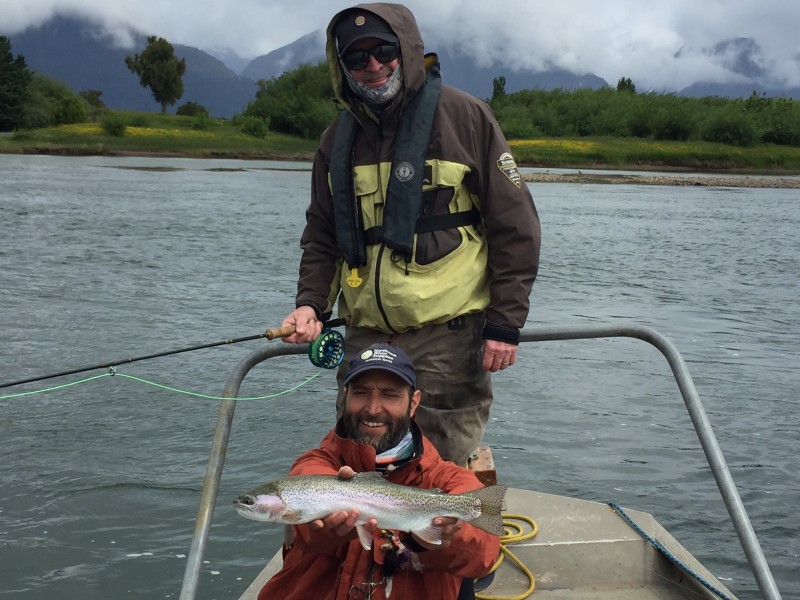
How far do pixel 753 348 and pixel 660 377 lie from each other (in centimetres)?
280

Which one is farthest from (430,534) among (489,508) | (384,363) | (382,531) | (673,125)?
(673,125)

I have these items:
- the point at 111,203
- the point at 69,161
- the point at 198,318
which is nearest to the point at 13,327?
the point at 198,318

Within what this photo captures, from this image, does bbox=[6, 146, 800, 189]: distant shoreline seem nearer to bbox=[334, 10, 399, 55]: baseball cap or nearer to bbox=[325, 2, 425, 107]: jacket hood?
bbox=[325, 2, 425, 107]: jacket hood

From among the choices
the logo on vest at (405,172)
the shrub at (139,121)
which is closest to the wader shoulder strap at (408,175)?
the logo on vest at (405,172)

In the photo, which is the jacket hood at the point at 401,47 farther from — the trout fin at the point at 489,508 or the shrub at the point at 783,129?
the shrub at the point at 783,129

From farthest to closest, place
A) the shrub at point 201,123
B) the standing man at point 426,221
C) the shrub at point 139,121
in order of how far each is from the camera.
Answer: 1. the shrub at point 201,123
2. the shrub at point 139,121
3. the standing man at point 426,221

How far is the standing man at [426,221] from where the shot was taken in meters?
3.86

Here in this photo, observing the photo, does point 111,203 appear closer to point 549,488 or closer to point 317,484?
point 549,488

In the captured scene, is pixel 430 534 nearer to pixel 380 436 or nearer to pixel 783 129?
pixel 380 436

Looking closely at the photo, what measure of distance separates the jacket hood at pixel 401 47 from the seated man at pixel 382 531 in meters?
1.11

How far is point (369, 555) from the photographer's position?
3.22 m

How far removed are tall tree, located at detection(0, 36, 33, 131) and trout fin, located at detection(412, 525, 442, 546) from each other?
9346 cm

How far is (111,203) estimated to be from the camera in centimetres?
3306

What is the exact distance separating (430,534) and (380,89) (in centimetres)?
176
